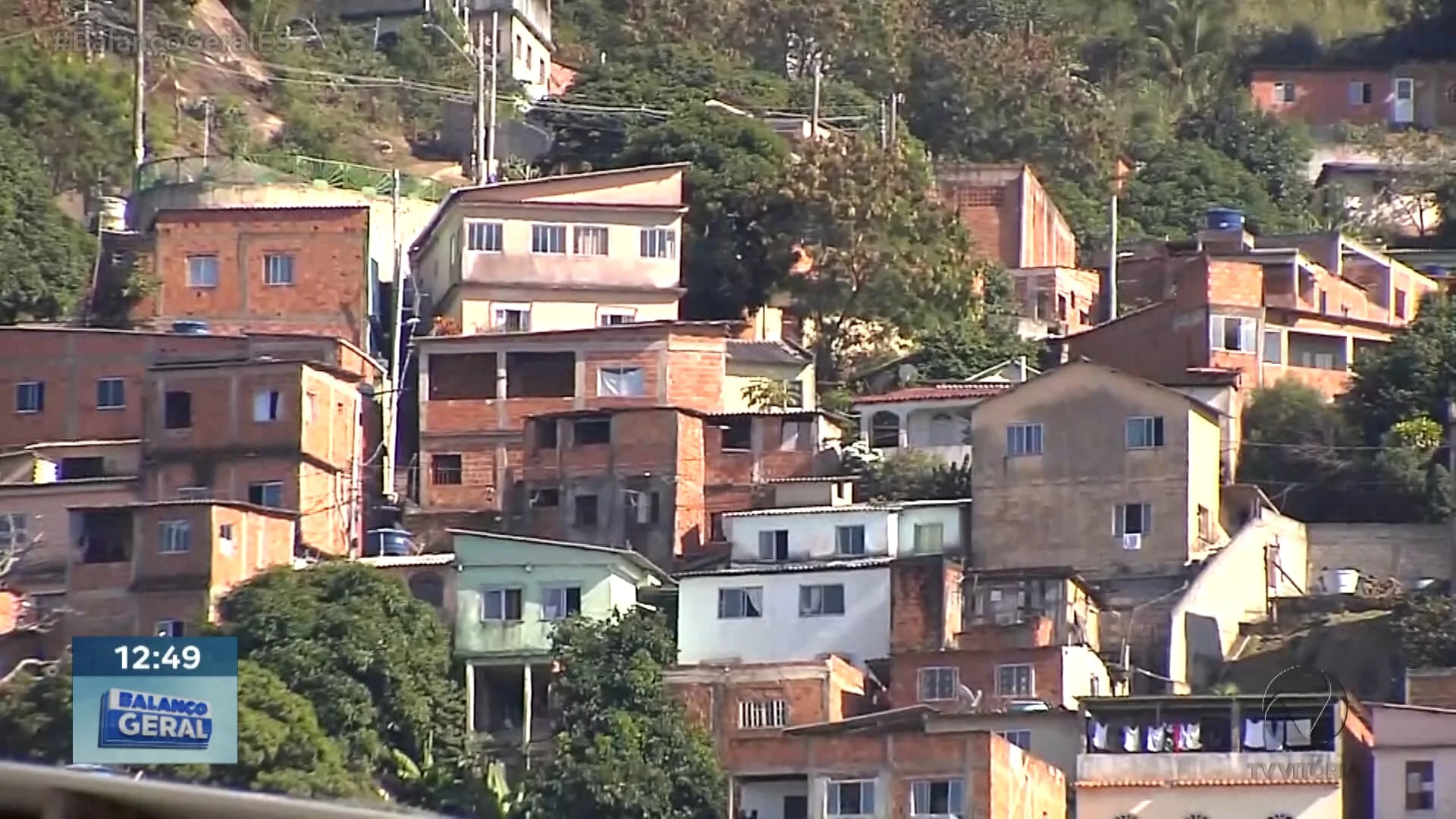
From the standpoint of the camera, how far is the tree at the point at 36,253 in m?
54.2

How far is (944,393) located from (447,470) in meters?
7.42

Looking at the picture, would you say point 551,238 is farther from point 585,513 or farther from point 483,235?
point 585,513

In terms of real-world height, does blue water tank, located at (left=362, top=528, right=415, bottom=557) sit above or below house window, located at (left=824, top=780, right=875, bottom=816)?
above

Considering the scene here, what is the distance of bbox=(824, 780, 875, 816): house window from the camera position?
39.9 meters

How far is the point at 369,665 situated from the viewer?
41438mm

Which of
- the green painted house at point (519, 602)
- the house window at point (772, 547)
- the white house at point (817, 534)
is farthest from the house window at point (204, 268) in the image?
the house window at point (772, 547)

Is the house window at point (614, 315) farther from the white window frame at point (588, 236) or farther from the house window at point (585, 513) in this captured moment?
the house window at point (585, 513)

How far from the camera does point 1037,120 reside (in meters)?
68.2

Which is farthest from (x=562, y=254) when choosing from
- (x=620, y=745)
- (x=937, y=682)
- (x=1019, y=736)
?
(x=1019, y=736)

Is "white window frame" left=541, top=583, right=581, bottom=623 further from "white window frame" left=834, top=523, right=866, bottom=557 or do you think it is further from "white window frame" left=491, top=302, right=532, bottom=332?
"white window frame" left=491, top=302, right=532, bottom=332

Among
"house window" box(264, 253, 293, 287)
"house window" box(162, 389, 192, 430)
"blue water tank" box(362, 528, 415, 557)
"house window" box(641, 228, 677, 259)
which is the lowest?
"blue water tank" box(362, 528, 415, 557)

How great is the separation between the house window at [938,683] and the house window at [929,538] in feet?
11.1

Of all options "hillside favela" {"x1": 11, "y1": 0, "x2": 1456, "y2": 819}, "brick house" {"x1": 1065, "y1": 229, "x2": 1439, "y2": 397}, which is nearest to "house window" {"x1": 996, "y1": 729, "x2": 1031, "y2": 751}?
"hillside favela" {"x1": 11, "y1": 0, "x2": 1456, "y2": 819}

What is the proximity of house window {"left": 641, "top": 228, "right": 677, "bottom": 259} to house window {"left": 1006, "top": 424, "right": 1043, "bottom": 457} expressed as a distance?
9333mm
